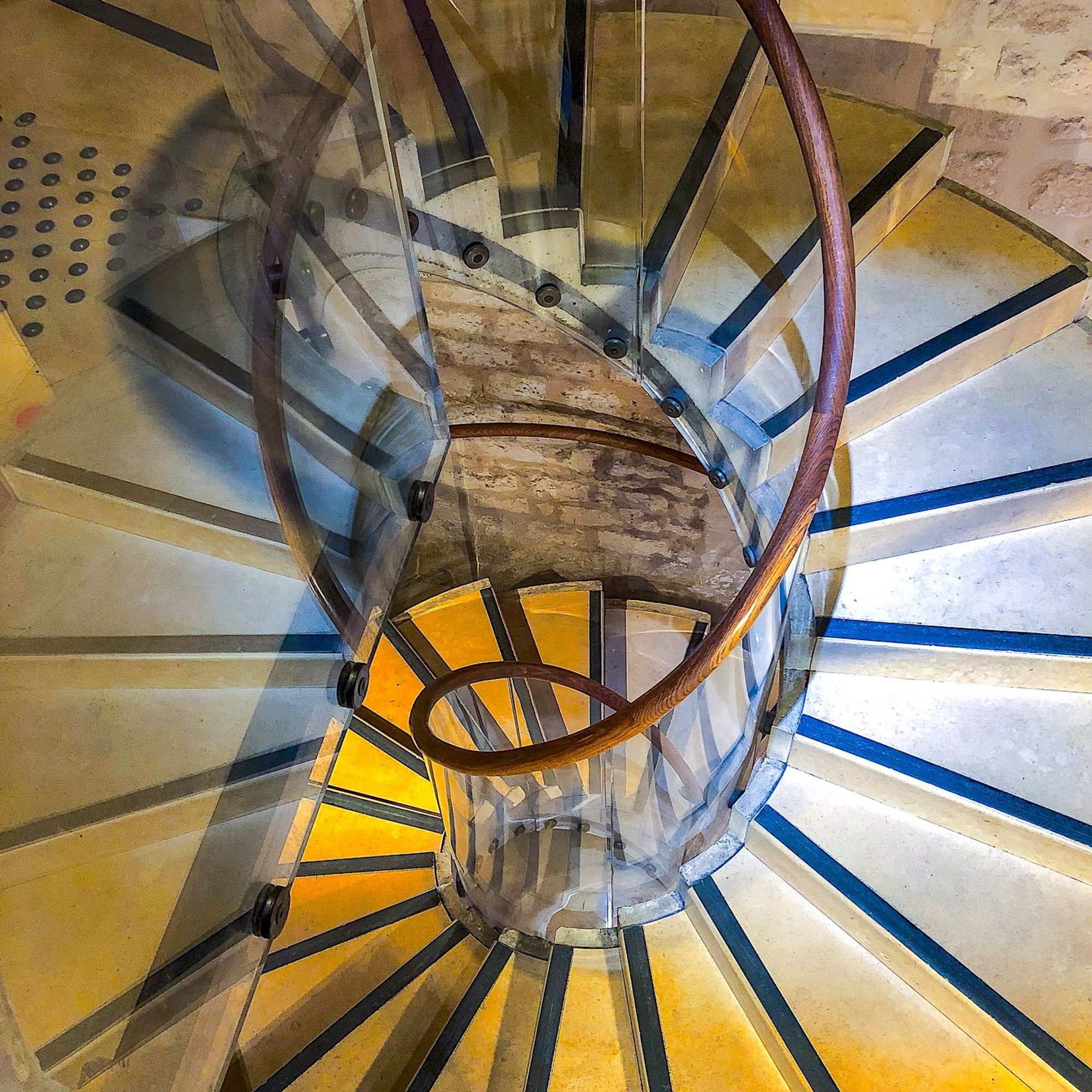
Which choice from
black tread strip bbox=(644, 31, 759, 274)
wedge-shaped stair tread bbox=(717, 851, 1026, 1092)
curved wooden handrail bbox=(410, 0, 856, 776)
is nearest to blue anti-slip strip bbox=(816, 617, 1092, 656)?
curved wooden handrail bbox=(410, 0, 856, 776)

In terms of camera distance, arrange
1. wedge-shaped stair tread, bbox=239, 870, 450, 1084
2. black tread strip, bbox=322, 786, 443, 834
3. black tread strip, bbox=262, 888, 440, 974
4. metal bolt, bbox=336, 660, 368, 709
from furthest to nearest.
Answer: black tread strip, bbox=322, 786, 443, 834 → black tread strip, bbox=262, 888, 440, 974 → wedge-shaped stair tread, bbox=239, 870, 450, 1084 → metal bolt, bbox=336, 660, 368, 709

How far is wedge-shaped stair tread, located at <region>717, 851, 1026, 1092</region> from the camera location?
2.26 m

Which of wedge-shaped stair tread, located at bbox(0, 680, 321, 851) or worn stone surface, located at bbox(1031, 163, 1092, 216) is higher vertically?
worn stone surface, located at bbox(1031, 163, 1092, 216)

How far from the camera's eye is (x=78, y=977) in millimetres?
1571

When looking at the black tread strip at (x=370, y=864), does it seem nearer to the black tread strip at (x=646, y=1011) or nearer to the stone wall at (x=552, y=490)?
the stone wall at (x=552, y=490)

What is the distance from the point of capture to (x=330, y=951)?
12.7ft

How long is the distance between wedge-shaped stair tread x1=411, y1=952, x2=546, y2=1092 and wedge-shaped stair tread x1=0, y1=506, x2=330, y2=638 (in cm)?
216

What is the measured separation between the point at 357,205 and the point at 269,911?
1575mm

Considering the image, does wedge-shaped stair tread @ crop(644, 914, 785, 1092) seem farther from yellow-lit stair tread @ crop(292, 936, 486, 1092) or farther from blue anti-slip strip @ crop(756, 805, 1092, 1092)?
yellow-lit stair tread @ crop(292, 936, 486, 1092)

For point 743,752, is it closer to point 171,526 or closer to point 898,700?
point 898,700

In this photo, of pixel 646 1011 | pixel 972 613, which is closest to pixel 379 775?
pixel 646 1011

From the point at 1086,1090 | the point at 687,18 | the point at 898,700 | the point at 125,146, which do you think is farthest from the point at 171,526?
the point at 1086,1090

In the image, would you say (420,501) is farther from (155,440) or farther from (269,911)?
(269,911)

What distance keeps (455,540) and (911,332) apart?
326cm
